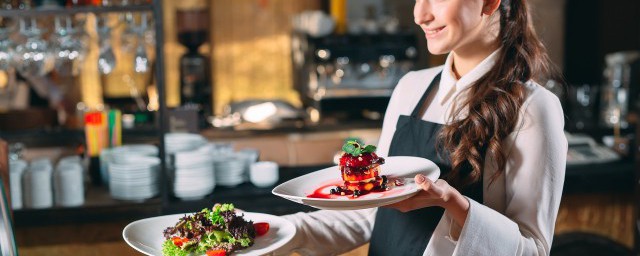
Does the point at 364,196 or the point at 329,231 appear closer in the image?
the point at 364,196

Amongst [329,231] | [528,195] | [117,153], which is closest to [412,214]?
[329,231]

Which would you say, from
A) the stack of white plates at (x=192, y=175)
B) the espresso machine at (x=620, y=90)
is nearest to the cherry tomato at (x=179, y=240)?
the stack of white plates at (x=192, y=175)

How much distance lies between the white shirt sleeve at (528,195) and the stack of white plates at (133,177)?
1.67 m

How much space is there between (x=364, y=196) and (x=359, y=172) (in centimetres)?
9

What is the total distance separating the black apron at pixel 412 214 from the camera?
1.71 metres

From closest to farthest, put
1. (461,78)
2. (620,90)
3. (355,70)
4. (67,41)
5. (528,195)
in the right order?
(528,195), (461,78), (67,41), (620,90), (355,70)

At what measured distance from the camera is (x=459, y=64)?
173 centimetres

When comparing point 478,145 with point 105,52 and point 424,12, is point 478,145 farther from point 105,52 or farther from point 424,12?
point 105,52

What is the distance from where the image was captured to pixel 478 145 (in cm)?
159

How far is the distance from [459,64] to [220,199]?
57.9 inches

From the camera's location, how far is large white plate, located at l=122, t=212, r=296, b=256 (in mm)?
1450

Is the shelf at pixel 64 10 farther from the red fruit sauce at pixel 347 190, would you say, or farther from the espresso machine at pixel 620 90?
the espresso machine at pixel 620 90

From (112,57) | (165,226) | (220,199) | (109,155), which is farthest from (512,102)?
(112,57)

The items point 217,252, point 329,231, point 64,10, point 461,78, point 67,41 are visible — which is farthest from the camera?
point 67,41
